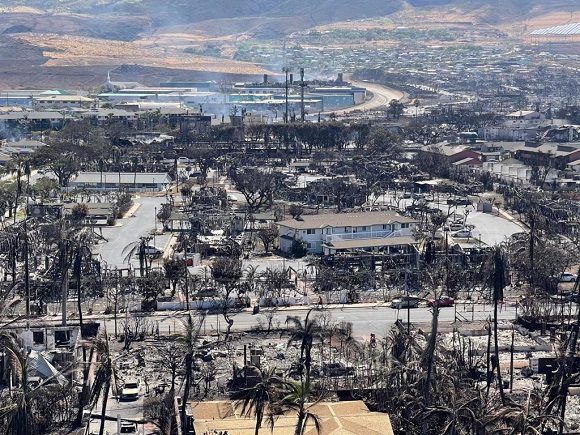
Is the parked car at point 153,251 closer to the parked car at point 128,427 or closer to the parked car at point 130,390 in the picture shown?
the parked car at point 130,390

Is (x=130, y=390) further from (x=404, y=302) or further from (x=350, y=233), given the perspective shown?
(x=350, y=233)

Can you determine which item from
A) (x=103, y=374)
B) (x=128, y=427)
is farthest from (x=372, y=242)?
(x=103, y=374)

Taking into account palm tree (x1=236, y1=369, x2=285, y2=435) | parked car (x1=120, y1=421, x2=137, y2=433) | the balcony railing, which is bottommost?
the balcony railing

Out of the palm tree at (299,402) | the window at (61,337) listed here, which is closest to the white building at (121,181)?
the window at (61,337)

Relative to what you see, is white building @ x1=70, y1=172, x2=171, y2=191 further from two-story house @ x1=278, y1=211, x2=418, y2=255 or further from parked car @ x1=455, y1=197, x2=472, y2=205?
two-story house @ x1=278, y1=211, x2=418, y2=255

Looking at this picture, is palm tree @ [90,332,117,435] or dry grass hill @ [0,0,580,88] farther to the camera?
dry grass hill @ [0,0,580,88]

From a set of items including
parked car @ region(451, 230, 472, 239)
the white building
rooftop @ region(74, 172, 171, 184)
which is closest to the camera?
parked car @ region(451, 230, 472, 239)

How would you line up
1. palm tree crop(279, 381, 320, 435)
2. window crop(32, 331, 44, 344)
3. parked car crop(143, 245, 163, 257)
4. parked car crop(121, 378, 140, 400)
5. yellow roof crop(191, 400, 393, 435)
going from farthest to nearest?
parked car crop(143, 245, 163, 257) → window crop(32, 331, 44, 344) → parked car crop(121, 378, 140, 400) → yellow roof crop(191, 400, 393, 435) → palm tree crop(279, 381, 320, 435)

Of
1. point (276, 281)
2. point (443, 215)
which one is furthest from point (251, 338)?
point (443, 215)

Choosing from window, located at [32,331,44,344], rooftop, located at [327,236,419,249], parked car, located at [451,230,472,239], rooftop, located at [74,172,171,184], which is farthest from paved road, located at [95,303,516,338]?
rooftop, located at [74,172,171,184]
